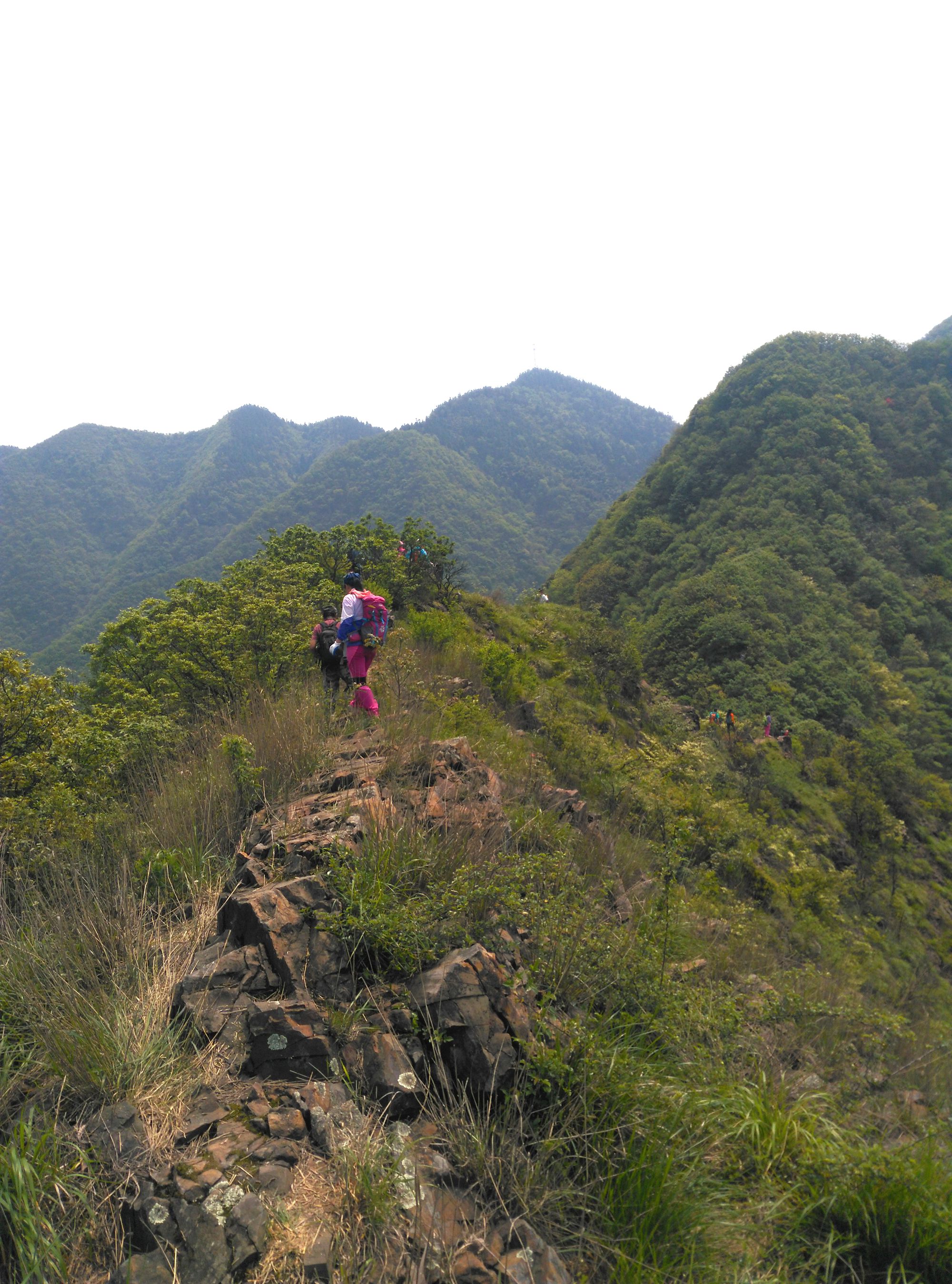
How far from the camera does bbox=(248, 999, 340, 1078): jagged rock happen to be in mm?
2213

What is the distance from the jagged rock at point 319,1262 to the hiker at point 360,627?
4.15 m

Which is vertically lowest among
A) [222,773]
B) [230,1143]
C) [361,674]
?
[230,1143]

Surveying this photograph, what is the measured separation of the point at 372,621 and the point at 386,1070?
13.3 feet

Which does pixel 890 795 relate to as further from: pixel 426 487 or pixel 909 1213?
pixel 426 487

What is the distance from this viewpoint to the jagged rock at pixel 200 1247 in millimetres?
1550

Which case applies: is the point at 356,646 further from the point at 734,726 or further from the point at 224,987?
the point at 734,726

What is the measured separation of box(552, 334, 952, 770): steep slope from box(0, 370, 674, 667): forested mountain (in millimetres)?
41710

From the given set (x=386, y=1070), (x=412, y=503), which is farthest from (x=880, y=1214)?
(x=412, y=503)

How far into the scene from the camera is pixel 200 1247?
1.59 m

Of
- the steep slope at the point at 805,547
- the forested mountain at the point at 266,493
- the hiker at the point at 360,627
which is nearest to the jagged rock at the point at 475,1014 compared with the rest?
the hiker at the point at 360,627

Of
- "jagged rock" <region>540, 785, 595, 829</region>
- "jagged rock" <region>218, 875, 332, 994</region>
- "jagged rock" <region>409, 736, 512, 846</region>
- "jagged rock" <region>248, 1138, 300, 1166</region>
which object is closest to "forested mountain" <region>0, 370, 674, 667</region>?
"jagged rock" <region>540, 785, 595, 829</region>

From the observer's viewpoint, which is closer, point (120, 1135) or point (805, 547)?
point (120, 1135)

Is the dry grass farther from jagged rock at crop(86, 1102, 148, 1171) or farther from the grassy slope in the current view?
jagged rock at crop(86, 1102, 148, 1171)

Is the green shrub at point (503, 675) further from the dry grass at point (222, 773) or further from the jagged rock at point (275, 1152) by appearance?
the jagged rock at point (275, 1152)
